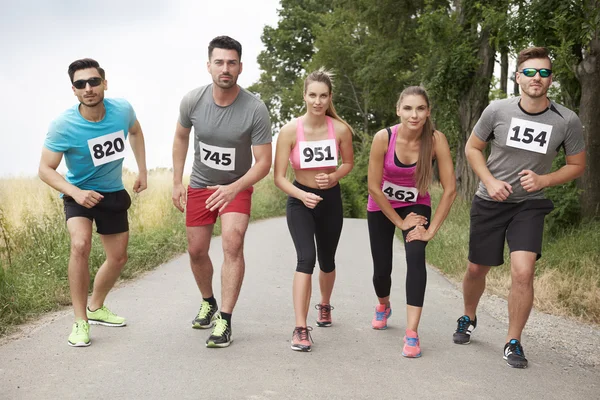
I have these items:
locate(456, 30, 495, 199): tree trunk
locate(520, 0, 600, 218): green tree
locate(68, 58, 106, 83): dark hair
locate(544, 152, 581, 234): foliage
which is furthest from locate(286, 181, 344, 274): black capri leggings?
locate(456, 30, 495, 199): tree trunk

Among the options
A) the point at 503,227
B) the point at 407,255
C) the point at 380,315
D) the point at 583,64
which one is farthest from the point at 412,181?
the point at 583,64

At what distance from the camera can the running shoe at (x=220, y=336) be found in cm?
580

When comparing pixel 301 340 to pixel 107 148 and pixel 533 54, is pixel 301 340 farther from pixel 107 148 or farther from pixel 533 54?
pixel 533 54

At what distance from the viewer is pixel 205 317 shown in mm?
6617

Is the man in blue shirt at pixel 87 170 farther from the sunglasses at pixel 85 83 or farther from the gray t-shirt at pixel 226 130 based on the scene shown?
the gray t-shirt at pixel 226 130

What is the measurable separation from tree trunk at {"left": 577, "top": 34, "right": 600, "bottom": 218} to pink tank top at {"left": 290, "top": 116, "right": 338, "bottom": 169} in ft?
24.3

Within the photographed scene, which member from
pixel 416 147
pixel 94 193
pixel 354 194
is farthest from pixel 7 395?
pixel 354 194

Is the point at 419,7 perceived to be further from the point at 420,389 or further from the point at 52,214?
the point at 420,389

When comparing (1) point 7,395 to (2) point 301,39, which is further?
(2) point 301,39

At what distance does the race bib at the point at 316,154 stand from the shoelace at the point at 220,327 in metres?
1.37

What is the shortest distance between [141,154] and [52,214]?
497 centimetres

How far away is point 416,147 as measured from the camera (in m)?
6.00

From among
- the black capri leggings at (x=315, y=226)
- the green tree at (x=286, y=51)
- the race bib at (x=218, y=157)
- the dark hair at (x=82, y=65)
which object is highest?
the green tree at (x=286, y=51)

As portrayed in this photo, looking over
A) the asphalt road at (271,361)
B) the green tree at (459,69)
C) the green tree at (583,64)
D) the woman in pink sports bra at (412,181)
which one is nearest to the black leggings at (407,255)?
the woman in pink sports bra at (412,181)
